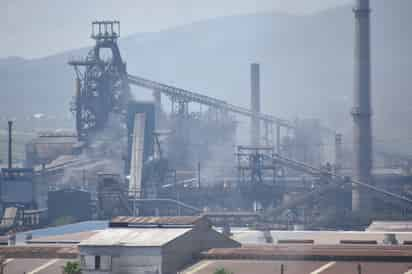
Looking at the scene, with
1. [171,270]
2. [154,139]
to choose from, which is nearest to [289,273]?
[171,270]

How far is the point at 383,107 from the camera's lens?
48.2 metres

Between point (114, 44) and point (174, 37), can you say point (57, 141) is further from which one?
point (174, 37)

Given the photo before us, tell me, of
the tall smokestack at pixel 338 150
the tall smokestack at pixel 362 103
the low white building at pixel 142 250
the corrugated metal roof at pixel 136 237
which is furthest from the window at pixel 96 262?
the tall smokestack at pixel 338 150

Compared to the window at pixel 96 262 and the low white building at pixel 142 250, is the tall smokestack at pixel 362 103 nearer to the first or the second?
the low white building at pixel 142 250

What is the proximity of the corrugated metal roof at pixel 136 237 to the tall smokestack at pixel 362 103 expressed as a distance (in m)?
19.0

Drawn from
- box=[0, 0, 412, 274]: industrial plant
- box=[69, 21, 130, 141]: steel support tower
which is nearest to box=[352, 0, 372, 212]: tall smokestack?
box=[0, 0, 412, 274]: industrial plant

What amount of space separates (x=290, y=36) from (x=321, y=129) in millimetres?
7353

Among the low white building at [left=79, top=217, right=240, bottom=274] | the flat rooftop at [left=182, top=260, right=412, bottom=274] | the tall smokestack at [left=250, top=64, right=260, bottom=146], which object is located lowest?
the flat rooftop at [left=182, top=260, right=412, bottom=274]

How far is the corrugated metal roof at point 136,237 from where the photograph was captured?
1969cm

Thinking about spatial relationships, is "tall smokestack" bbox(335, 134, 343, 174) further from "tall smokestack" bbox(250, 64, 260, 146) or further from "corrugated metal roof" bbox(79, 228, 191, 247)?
"corrugated metal roof" bbox(79, 228, 191, 247)

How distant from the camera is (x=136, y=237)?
20312mm

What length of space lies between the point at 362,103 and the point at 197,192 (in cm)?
860

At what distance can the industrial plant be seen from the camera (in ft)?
65.3

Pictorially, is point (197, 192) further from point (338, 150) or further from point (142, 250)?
point (142, 250)
